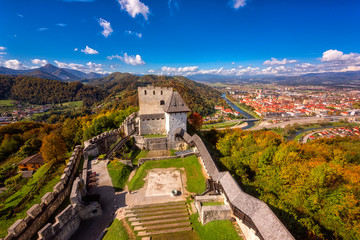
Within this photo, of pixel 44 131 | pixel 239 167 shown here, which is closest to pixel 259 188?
pixel 239 167

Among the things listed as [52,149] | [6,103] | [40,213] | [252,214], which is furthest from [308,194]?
[6,103]

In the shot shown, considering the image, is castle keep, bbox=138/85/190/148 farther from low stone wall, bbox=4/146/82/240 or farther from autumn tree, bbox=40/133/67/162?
low stone wall, bbox=4/146/82/240

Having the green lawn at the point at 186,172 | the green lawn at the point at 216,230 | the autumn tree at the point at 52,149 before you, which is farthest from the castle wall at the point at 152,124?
the green lawn at the point at 216,230

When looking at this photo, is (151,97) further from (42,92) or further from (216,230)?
(42,92)

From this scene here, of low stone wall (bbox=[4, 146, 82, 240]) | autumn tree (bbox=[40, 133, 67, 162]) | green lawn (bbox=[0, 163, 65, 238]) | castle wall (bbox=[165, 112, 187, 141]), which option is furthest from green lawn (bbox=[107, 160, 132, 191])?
autumn tree (bbox=[40, 133, 67, 162])

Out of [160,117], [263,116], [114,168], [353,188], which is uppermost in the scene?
[160,117]

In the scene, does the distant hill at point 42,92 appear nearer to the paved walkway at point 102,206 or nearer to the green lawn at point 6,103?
the green lawn at point 6,103

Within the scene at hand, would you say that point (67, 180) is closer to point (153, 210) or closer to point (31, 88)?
point (153, 210)

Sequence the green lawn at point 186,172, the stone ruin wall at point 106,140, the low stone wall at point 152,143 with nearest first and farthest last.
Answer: the green lawn at point 186,172
the stone ruin wall at point 106,140
the low stone wall at point 152,143
